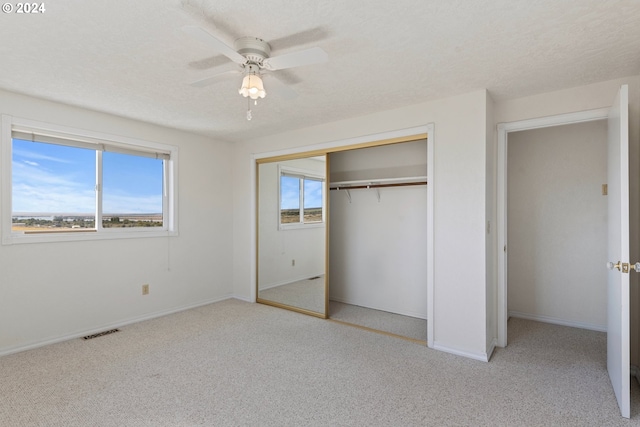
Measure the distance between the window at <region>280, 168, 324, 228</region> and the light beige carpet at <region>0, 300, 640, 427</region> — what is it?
1.52 m

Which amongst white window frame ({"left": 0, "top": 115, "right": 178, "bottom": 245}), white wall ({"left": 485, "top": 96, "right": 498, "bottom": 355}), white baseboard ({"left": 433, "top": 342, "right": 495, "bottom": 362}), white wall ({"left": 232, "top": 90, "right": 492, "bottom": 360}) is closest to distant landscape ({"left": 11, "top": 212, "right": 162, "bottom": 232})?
white window frame ({"left": 0, "top": 115, "right": 178, "bottom": 245})

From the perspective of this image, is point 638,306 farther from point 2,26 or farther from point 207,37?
point 2,26

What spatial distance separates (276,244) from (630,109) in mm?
3910

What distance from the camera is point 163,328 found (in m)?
3.63

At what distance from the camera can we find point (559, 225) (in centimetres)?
384

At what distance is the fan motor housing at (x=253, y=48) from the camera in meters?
1.99

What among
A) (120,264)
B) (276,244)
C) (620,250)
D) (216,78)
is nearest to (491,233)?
(620,250)

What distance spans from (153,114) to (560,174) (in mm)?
4603

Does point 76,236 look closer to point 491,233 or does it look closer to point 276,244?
point 276,244

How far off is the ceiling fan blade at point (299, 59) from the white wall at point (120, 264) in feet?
8.46

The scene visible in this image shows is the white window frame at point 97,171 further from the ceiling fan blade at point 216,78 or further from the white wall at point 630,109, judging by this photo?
the white wall at point 630,109

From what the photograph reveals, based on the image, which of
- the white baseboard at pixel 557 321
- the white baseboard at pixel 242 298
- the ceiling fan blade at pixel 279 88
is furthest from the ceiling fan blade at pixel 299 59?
Result: the white baseboard at pixel 557 321

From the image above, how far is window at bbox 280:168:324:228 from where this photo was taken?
427 centimetres

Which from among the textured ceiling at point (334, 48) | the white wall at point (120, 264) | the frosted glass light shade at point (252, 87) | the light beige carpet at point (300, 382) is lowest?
the light beige carpet at point (300, 382)
